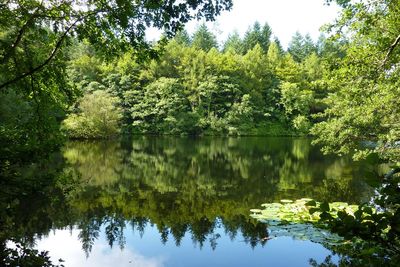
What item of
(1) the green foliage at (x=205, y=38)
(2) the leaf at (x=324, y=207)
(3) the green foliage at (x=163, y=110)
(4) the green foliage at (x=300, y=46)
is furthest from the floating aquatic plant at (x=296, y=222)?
(4) the green foliage at (x=300, y=46)

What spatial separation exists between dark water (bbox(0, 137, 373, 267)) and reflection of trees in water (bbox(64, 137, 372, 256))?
0.04 m

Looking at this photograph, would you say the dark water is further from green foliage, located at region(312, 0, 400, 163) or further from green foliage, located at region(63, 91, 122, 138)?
green foliage, located at region(63, 91, 122, 138)

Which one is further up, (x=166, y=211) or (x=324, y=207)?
(x=324, y=207)

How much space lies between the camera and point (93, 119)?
4034 cm

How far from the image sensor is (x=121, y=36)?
6.00m

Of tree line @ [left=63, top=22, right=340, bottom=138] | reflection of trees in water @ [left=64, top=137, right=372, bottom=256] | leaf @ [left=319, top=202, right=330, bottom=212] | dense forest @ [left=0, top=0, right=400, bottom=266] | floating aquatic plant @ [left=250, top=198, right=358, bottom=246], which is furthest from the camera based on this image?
tree line @ [left=63, top=22, right=340, bottom=138]

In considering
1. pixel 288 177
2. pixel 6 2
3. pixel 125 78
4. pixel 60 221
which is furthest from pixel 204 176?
pixel 125 78

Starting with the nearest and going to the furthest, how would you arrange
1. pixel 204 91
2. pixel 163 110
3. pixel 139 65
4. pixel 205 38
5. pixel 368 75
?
pixel 368 75, pixel 139 65, pixel 163 110, pixel 204 91, pixel 205 38

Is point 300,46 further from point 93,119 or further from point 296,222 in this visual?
point 296,222

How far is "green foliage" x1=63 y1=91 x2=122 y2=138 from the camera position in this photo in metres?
39.9

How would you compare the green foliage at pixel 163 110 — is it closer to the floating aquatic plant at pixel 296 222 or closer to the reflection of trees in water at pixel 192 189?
the reflection of trees in water at pixel 192 189

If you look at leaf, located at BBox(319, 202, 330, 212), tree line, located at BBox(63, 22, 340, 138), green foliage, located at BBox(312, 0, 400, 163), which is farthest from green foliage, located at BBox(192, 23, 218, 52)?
leaf, located at BBox(319, 202, 330, 212)

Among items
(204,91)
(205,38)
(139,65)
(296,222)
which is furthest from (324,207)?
(205,38)

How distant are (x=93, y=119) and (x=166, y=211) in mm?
29772
